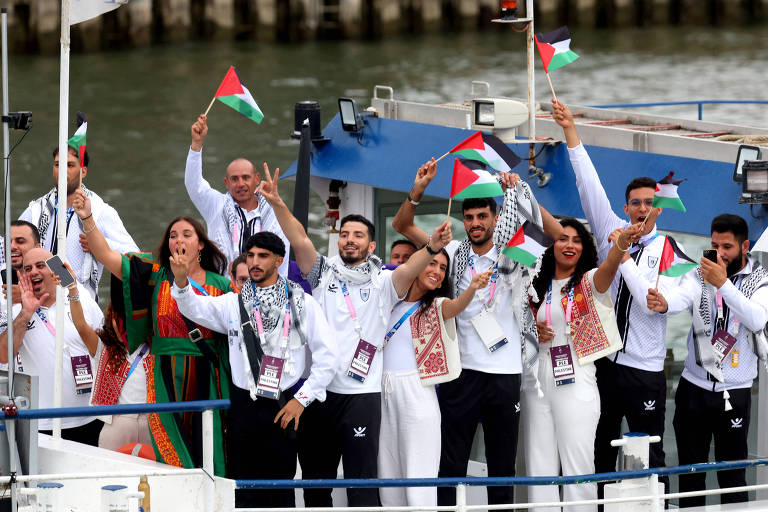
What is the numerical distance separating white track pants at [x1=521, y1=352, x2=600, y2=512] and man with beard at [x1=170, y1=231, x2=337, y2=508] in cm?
129

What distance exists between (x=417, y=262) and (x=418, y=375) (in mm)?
672

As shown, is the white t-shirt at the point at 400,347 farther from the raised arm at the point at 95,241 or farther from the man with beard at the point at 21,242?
the man with beard at the point at 21,242

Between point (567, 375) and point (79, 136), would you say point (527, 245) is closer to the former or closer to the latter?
point (567, 375)

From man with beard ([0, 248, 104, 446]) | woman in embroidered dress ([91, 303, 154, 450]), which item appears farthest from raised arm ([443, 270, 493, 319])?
man with beard ([0, 248, 104, 446])

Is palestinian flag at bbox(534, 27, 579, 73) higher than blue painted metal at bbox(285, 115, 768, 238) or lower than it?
higher

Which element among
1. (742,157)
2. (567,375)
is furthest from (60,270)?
(742,157)

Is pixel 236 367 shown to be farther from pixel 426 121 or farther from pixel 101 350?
pixel 426 121

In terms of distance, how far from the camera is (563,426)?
8.09m

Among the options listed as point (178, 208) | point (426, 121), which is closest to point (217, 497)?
point (426, 121)

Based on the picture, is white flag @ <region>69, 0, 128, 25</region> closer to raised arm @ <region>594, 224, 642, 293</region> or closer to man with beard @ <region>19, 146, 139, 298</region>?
man with beard @ <region>19, 146, 139, 298</region>

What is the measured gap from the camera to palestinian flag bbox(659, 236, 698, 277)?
7.98 m

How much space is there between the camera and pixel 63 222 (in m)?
8.05

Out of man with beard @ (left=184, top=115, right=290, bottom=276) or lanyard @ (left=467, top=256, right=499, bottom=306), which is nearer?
lanyard @ (left=467, top=256, right=499, bottom=306)

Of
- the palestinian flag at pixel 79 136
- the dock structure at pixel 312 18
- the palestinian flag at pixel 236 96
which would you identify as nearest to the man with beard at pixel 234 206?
the palestinian flag at pixel 236 96
